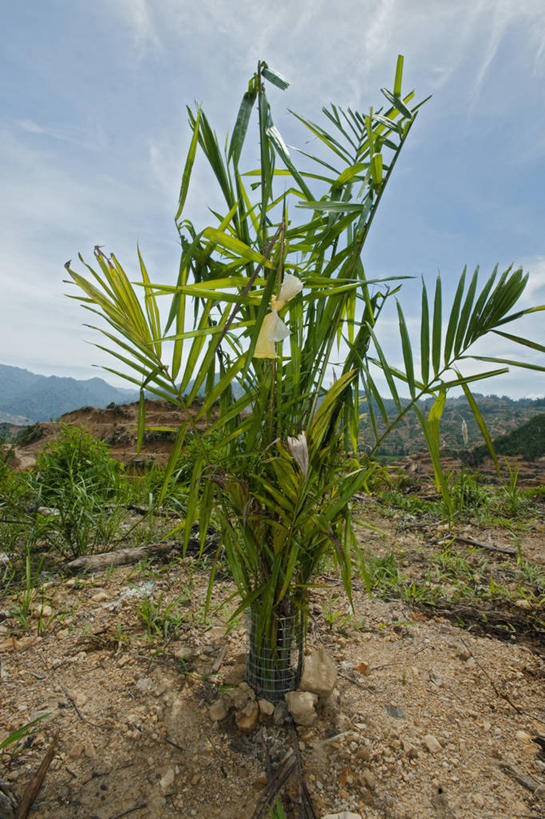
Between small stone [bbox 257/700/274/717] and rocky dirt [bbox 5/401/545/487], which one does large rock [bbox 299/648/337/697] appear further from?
rocky dirt [bbox 5/401/545/487]

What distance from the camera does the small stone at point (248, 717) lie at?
0.94 m

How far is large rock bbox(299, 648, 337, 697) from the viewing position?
100 cm

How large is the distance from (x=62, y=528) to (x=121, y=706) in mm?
1024

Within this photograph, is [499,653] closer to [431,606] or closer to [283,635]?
[431,606]

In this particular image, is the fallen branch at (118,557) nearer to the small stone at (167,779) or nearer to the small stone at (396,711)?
the small stone at (167,779)

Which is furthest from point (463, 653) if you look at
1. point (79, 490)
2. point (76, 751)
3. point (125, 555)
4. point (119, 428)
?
point (119, 428)

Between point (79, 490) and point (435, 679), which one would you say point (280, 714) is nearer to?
point (435, 679)

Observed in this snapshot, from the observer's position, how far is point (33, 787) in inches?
30.8

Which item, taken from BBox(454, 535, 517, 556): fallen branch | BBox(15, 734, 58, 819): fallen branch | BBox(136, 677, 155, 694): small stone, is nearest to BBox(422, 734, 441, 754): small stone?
BBox(136, 677, 155, 694): small stone

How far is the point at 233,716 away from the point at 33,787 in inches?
16.1

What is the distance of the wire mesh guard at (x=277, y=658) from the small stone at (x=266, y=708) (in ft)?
0.08

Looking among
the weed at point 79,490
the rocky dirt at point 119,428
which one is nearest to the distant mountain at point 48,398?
the rocky dirt at point 119,428

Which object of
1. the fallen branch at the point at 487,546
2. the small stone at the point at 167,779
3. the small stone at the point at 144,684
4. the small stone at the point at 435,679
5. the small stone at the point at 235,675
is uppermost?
the fallen branch at the point at 487,546

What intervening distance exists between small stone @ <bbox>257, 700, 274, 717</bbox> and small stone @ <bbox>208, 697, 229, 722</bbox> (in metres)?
0.08
